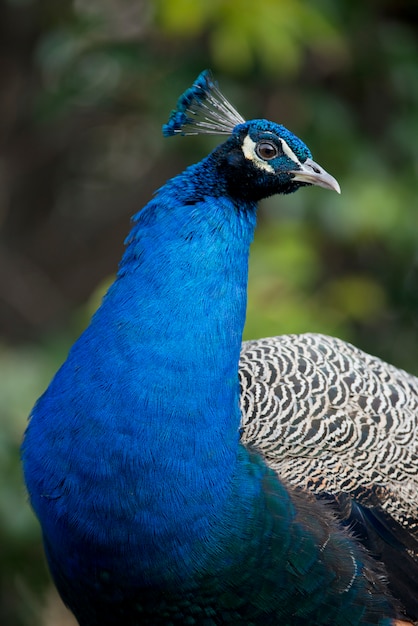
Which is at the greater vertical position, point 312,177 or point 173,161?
point 173,161

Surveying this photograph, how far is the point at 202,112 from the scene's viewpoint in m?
2.39

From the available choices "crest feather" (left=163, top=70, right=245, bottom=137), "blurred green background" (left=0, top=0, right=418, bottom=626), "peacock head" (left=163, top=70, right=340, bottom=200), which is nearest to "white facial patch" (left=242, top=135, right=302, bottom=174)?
"peacock head" (left=163, top=70, right=340, bottom=200)

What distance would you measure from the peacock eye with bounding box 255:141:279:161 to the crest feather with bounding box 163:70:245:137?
18cm

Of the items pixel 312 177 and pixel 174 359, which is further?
pixel 312 177

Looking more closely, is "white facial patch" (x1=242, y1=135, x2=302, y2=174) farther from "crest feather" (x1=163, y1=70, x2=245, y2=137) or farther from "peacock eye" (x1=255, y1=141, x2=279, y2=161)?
"crest feather" (x1=163, y1=70, x2=245, y2=137)

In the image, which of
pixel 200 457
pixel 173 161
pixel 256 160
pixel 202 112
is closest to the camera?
pixel 200 457

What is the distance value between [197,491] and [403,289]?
3033mm

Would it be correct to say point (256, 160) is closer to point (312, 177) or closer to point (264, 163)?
point (264, 163)

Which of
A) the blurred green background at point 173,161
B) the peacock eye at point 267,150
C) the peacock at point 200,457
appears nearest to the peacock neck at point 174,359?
the peacock at point 200,457

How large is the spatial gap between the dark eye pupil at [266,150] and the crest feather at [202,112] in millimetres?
181

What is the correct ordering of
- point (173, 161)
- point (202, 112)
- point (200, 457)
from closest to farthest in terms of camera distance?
point (200, 457) < point (202, 112) < point (173, 161)

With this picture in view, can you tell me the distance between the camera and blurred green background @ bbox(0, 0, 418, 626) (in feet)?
11.5

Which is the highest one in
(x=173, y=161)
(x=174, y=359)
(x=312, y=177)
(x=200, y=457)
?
(x=173, y=161)

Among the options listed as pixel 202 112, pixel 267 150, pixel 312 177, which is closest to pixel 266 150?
pixel 267 150
